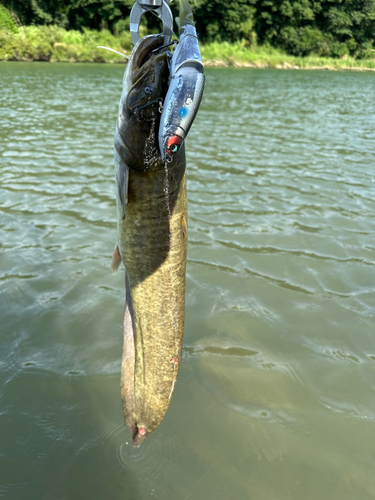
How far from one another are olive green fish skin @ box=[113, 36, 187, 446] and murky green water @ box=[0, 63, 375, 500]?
0.52 metres

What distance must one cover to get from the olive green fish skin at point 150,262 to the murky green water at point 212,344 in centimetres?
52

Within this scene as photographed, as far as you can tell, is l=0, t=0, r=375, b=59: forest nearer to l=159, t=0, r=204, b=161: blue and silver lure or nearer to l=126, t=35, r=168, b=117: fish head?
l=126, t=35, r=168, b=117: fish head

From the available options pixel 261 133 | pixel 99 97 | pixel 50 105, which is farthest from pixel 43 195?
pixel 99 97

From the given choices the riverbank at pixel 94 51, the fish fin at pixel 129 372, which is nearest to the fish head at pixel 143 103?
the fish fin at pixel 129 372

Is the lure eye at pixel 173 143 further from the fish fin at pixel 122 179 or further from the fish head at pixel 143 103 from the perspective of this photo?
the fish fin at pixel 122 179

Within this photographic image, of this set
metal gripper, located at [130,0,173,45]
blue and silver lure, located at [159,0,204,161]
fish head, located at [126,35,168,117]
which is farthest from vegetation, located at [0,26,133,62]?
blue and silver lure, located at [159,0,204,161]

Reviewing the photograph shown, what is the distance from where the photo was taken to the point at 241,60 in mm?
45750

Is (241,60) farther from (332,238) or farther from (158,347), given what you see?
(158,347)

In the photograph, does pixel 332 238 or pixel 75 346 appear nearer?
pixel 75 346

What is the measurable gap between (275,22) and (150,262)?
65.9m

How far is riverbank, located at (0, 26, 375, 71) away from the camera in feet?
122

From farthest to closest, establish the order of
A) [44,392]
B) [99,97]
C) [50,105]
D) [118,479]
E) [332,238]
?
[99,97]
[50,105]
[332,238]
[44,392]
[118,479]

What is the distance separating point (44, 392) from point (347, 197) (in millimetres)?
5586

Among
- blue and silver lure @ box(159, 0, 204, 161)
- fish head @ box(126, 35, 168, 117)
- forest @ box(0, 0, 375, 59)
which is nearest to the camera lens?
blue and silver lure @ box(159, 0, 204, 161)
